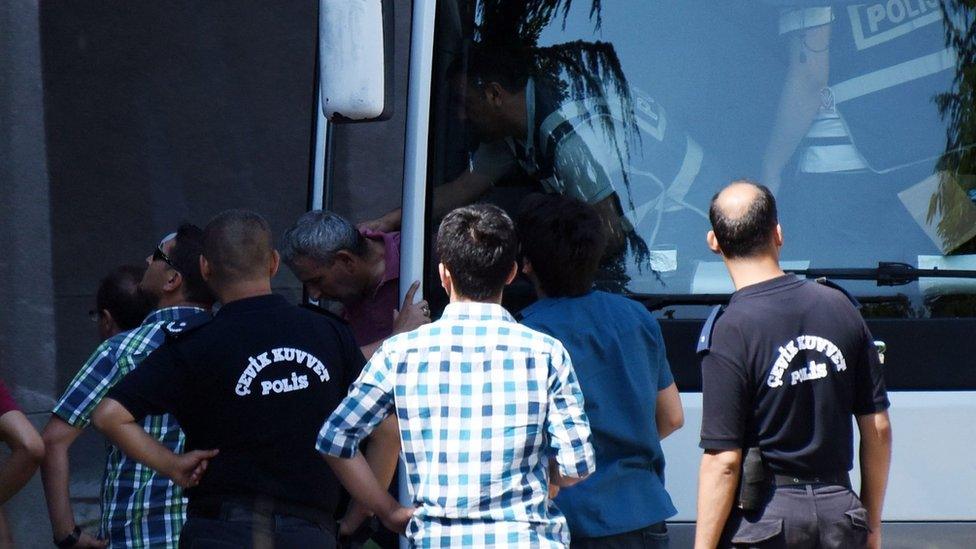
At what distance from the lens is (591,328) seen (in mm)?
3250

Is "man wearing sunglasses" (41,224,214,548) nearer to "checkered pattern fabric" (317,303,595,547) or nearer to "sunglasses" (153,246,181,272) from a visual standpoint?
"sunglasses" (153,246,181,272)

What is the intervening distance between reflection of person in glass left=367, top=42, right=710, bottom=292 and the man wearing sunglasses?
2.45 feet

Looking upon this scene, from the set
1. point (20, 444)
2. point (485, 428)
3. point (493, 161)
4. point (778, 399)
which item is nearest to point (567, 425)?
point (485, 428)

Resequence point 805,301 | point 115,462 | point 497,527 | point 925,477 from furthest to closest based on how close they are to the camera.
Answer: point 115,462
point 925,477
point 805,301
point 497,527

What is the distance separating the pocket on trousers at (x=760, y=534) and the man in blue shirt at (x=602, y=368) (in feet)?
0.71

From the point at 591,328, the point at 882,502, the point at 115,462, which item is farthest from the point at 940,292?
→ the point at 115,462

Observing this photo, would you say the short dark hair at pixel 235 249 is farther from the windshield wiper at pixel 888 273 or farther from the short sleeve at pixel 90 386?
the windshield wiper at pixel 888 273

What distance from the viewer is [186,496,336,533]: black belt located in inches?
126

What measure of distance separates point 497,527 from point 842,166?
5.07 ft

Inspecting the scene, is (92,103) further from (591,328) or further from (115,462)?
(591,328)

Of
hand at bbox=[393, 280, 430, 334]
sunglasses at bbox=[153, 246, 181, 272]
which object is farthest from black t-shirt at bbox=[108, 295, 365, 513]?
sunglasses at bbox=[153, 246, 181, 272]

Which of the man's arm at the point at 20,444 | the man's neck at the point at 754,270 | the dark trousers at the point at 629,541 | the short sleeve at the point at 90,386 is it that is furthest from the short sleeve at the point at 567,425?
the man's arm at the point at 20,444

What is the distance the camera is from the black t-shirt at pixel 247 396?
126 inches

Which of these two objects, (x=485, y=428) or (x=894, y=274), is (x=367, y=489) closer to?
(x=485, y=428)
